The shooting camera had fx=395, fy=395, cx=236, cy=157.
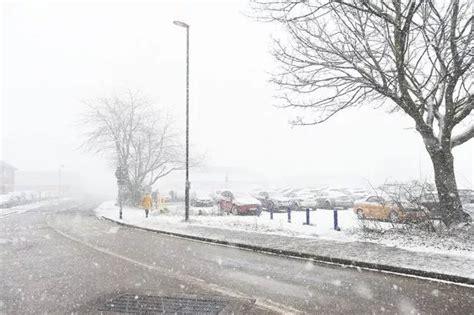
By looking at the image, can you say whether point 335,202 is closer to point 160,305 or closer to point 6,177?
point 160,305

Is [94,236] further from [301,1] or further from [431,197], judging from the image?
[431,197]

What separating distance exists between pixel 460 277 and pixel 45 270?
8.23 metres

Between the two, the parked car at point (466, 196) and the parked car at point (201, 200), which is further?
the parked car at point (201, 200)

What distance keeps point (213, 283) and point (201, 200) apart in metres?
25.6

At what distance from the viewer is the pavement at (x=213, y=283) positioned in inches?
228

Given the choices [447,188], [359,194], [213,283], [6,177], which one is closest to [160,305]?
[213,283]

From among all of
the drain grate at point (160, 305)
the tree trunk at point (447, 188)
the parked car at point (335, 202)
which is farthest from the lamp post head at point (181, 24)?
the parked car at point (335, 202)

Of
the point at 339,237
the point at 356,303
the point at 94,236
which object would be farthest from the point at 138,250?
the point at 356,303

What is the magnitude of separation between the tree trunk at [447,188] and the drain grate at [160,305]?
849cm

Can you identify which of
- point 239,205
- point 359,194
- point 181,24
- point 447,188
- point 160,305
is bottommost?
point 160,305

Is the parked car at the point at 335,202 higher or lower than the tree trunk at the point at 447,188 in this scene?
lower

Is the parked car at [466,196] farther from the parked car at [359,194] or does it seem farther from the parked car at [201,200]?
the parked car at [201,200]

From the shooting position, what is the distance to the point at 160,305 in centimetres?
586

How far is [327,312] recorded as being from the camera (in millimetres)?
5445
